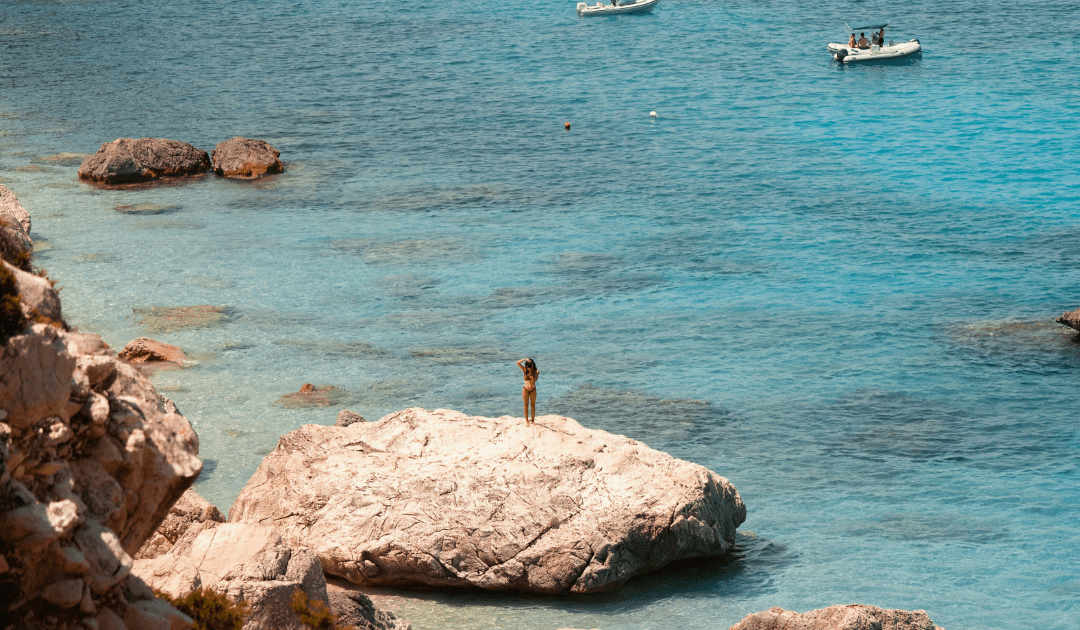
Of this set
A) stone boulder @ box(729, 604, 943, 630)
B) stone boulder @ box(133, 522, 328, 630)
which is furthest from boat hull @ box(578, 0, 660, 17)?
stone boulder @ box(133, 522, 328, 630)

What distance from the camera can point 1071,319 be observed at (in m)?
34.7

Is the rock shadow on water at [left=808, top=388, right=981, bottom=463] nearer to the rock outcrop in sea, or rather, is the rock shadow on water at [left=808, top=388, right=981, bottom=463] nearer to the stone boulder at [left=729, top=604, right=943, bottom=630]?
the stone boulder at [left=729, top=604, right=943, bottom=630]

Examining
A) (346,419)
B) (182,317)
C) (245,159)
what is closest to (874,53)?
(245,159)

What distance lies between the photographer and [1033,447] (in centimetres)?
2797

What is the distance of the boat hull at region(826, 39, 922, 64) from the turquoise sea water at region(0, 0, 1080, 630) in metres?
1.17

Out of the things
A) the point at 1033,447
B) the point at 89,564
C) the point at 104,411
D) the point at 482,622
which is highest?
the point at 104,411

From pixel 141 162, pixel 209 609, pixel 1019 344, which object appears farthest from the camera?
pixel 141 162

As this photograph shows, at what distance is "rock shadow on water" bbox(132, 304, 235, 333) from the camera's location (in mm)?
33656

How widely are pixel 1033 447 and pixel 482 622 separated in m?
17.2

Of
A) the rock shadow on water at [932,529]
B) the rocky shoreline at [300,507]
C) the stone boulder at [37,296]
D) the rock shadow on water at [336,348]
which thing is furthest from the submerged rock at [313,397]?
the stone boulder at [37,296]

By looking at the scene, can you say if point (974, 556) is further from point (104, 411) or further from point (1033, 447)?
point (104, 411)

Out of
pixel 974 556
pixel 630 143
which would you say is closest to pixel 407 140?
pixel 630 143

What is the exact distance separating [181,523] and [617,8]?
89433 mm

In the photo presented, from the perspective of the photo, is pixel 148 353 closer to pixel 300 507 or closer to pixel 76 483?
pixel 300 507
